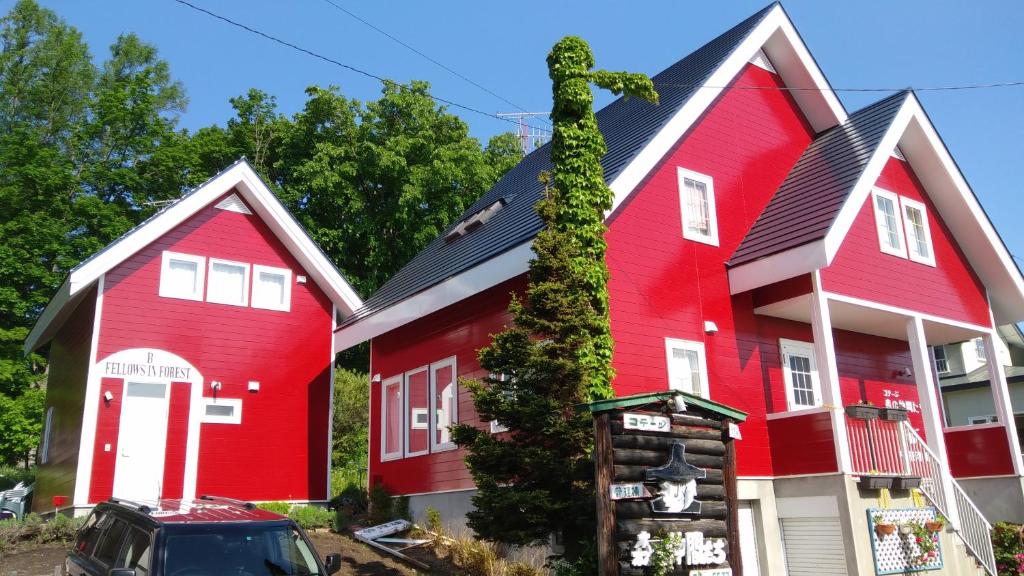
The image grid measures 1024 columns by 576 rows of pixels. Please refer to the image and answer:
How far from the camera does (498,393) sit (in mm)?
10539

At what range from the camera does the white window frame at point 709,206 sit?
1478 cm

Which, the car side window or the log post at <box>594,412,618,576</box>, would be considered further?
the car side window

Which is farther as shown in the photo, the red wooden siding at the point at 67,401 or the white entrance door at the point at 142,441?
the red wooden siding at the point at 67,401

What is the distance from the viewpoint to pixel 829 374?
520 inches

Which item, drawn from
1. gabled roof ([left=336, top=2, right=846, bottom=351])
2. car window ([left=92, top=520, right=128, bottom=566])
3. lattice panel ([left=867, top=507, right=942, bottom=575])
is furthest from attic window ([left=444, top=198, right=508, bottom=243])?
car window ([left=92, top=520, right=128, bottom=566])

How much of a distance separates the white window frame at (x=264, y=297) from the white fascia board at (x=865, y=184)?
11.8 meters

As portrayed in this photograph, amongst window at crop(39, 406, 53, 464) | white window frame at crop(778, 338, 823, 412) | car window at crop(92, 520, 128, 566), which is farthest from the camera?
window at crop(39, 406, 53, 464)

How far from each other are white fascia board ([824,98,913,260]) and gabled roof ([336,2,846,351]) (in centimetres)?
192

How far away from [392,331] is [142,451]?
18.3 feet

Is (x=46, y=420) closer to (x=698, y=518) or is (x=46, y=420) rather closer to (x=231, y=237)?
(x=231, y=237)

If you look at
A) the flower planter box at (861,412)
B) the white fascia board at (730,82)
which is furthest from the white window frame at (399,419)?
the flower planter box at (861,412)

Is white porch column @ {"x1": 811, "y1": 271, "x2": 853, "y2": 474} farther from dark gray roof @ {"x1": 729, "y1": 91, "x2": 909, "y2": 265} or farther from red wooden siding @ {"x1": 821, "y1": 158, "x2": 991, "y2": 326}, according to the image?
dark gray roof @ {"x1": 729, "y1": 91, "x2": 909, "y2": 265}

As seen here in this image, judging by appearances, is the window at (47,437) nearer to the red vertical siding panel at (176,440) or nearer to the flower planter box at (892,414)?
the red vertical siding panel at (176,440)

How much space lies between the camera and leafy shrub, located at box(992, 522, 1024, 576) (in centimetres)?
1415
